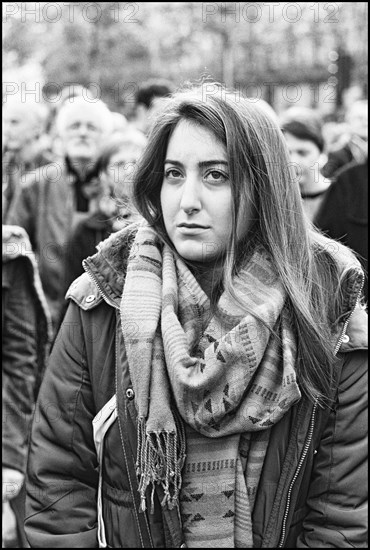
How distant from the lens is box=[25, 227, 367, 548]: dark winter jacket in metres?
1.85

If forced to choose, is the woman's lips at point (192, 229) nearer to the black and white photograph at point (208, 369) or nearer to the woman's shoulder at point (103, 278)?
the black and white photograph at point (208, 369)

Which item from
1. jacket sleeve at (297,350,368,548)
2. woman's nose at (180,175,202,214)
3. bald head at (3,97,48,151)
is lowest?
jacket sleeve at (297,350,368,548)

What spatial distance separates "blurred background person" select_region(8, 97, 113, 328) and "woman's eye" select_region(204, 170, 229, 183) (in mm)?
2213

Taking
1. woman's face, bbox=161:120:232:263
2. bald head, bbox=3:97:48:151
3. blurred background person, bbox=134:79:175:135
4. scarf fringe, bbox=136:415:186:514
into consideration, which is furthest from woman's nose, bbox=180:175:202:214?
blurred background person, bbox=134:79:175:135

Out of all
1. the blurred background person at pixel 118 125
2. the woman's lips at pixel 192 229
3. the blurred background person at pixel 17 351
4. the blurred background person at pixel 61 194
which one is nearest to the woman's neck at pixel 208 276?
the woman's lips at pixel 192 229

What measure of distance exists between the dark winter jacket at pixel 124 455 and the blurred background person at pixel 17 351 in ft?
2.79

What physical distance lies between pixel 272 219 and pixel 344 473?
25.8 inches

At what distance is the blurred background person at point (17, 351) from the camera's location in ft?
8.96

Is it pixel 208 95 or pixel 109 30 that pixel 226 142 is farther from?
pixel 109 30

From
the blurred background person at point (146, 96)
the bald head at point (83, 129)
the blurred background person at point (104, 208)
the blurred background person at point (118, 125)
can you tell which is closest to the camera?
the blurred background person at point (104, 208)

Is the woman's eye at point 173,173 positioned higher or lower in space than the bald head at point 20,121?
lower

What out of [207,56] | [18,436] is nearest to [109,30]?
[207,56]

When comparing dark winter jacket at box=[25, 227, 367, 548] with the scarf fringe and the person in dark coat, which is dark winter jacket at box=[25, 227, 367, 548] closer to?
the scarf fringe

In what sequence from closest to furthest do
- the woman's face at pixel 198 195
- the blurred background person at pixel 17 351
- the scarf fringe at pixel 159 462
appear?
the scarf fringe at pixel 159 462 < the woman's face at pixel 198 195 < the blurred background person at pixel 17 351
